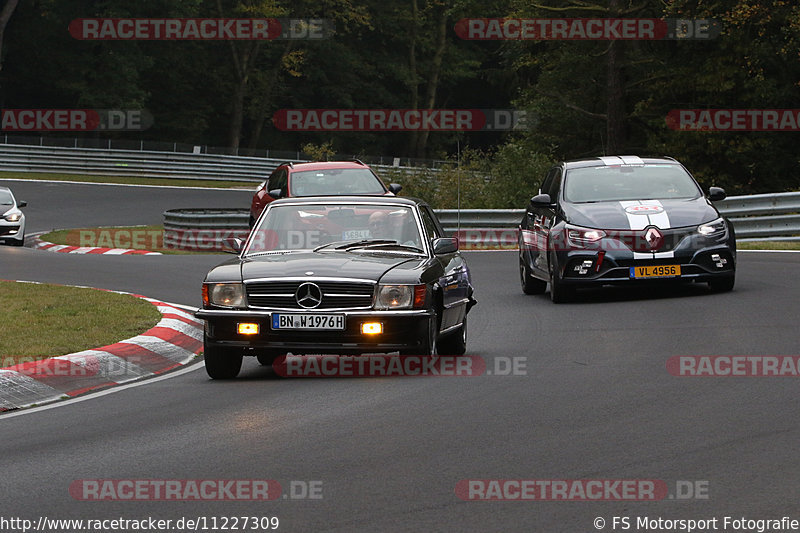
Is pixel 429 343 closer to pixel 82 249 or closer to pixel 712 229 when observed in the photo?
pixel 712 229

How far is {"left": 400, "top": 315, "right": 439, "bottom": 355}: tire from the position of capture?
10.5m

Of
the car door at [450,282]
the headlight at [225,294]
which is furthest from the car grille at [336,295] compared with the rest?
the car door at [450,282]

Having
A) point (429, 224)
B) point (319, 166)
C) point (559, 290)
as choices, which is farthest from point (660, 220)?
point (319, 166)

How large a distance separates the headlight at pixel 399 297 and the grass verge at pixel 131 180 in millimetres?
46373

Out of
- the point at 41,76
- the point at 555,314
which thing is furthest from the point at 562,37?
the point at 41,76

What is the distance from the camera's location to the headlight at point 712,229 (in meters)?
15.8

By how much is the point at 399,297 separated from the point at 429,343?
0.43m

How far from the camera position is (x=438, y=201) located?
108 feet

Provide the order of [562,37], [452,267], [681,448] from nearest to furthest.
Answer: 1. [681,448]
2. [452,267]
3. [562,37]

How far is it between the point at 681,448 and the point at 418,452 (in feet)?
4.57

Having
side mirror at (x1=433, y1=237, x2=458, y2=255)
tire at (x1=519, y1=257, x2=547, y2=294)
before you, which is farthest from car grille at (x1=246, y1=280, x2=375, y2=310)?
tire at (x1=519, y1=257, x2=547, y2=294)

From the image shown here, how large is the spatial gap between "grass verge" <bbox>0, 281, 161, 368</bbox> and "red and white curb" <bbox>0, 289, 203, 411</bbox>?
21cm

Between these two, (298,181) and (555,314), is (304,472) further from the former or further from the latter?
(298,181)

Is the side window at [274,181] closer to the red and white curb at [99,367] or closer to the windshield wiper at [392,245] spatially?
the red and white curb at [99,367]
